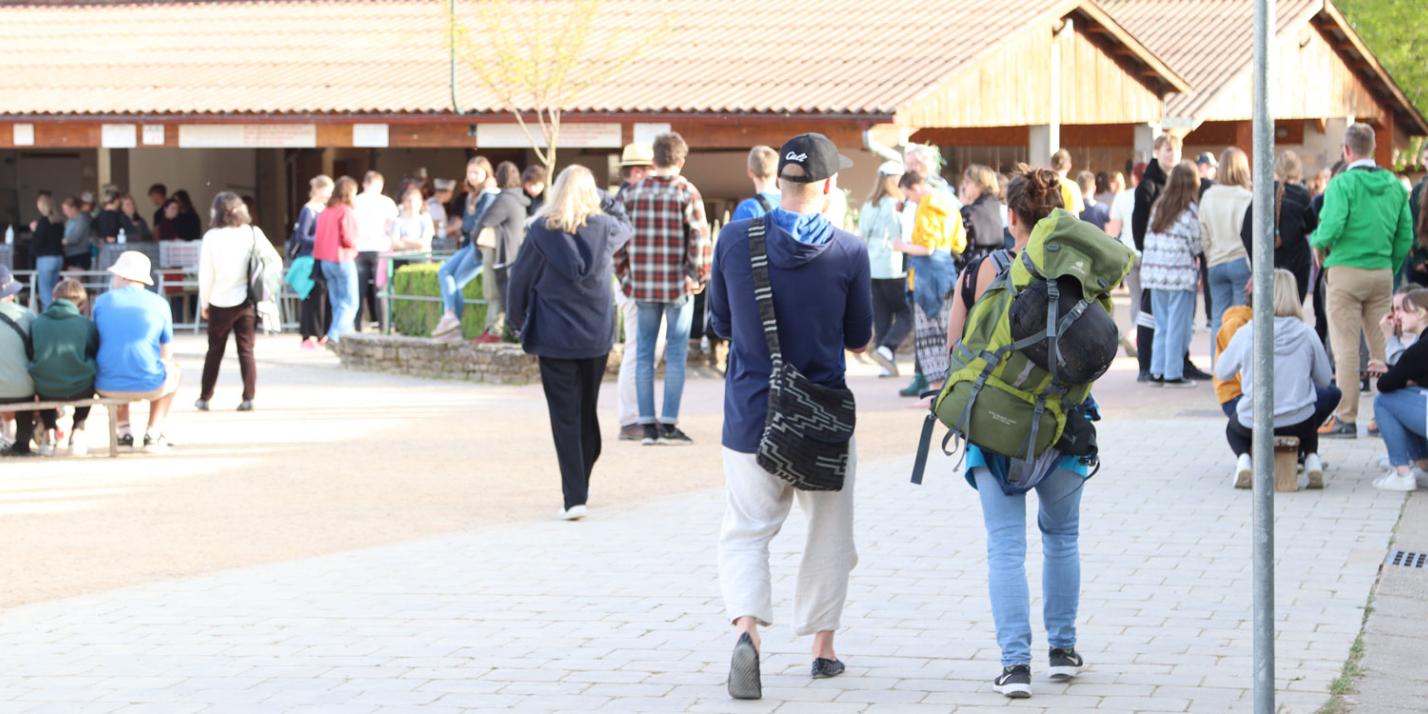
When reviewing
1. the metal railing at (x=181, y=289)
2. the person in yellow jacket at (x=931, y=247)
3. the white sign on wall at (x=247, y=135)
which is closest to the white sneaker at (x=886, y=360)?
the person in yellow jacket at (x=931, y=247)

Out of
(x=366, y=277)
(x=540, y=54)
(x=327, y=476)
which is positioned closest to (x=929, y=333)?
(x=327, y=476)

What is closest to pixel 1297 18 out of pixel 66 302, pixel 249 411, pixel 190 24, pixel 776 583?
pixel 190 24

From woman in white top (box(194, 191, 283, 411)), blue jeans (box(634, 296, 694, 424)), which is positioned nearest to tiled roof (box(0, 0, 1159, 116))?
woman in white top (box(194, 191, 283, 411))

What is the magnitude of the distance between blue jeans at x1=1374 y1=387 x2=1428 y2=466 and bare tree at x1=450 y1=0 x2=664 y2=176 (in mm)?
12519

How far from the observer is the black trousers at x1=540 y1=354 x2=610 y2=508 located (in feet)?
30.9

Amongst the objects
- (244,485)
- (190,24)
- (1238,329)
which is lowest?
(244,485)

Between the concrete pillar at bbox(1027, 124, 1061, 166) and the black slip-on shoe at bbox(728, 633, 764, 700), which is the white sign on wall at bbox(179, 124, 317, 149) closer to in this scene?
the concrete pillar at bbox(1027, 124, 1061, 166)

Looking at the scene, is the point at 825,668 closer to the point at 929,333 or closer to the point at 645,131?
the point at 929,333

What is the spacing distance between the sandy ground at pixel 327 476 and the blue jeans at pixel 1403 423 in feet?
9.21

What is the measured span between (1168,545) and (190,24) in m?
23.8

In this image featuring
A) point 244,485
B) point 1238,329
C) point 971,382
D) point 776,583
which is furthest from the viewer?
point 244,485

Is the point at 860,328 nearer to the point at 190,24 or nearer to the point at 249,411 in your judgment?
the point at 249,411

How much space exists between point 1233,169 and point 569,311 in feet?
19.3

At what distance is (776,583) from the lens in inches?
310
